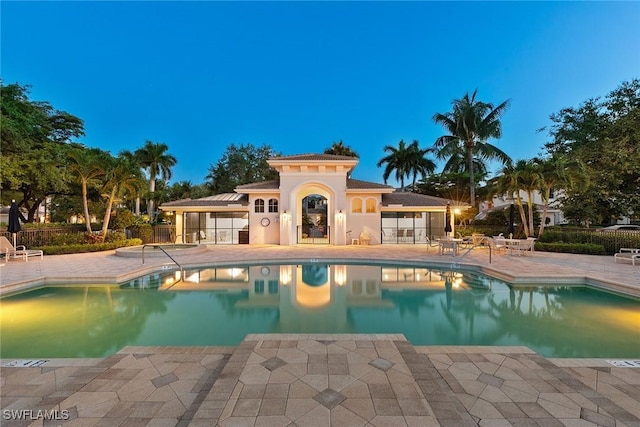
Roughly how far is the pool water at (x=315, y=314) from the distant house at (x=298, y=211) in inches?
373

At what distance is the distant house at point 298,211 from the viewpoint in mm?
19297

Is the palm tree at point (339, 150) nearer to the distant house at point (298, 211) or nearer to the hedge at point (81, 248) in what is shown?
the distant house at point (298, 211)

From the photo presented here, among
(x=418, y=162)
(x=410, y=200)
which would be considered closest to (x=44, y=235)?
(x=410, y=200)

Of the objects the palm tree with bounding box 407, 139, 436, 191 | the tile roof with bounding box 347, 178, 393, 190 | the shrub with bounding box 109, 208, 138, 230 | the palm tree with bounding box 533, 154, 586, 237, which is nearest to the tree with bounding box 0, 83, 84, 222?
the shrub with bounding box 109, 208, 138, 230

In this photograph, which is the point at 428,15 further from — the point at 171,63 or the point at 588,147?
the point at 171,63

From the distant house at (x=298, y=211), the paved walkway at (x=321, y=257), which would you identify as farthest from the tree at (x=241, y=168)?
the paved walkway at (x=321, y=257)

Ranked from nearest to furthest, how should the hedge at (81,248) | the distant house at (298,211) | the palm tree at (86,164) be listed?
the hedge at (81,248) → the palm tree at (86,164) → the distant house at (298,211)

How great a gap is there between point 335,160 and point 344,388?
55.0 ft

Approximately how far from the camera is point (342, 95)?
178 feet

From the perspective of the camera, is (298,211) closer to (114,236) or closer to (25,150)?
(114,236)

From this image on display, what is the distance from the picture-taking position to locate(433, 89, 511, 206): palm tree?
25.6 metres

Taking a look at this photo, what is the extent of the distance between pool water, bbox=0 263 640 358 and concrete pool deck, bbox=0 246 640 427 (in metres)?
1.47

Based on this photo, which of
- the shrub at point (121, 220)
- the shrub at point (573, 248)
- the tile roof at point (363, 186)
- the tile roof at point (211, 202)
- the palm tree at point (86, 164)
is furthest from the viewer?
the tile roof at point (363, 186)

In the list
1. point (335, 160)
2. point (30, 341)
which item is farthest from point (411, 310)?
point (335, 160)
